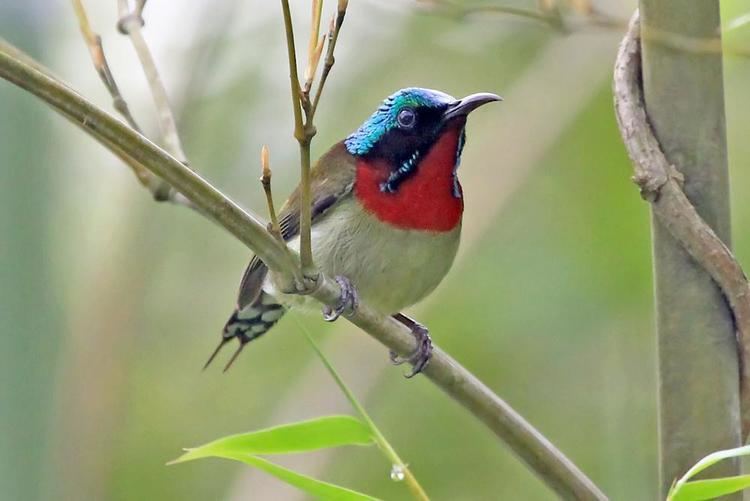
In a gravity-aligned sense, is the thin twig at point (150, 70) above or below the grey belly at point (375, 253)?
above

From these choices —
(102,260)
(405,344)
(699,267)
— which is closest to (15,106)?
(102,260)

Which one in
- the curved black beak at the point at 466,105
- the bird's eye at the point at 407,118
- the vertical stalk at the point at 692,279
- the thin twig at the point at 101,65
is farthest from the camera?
the bird's eye at the point at 407,118

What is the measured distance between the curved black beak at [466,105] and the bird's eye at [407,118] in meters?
0.09

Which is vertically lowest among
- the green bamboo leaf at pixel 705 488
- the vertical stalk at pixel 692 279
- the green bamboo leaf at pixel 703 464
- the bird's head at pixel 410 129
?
the green bamboo leaf at pixel 705 488

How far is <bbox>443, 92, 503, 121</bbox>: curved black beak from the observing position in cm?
249

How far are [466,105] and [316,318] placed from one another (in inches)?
70.4

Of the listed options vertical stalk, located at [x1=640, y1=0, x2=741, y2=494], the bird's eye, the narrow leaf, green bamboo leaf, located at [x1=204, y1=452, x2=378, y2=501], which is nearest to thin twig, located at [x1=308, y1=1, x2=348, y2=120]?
vertical stalk, located at [x1=640, y1=0, x2=741, y2=494]

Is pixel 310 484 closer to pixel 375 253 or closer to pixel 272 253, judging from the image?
pixel 272 253

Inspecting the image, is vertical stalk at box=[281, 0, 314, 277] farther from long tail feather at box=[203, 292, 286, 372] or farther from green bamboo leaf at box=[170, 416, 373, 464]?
long tail feather at box=[203, 292, 286, 372]

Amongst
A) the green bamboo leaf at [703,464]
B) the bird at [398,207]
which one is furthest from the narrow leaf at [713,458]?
the bird at [398,207]

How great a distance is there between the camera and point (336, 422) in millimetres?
1694

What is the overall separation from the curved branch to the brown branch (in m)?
0.30

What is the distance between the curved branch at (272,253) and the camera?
1.22m

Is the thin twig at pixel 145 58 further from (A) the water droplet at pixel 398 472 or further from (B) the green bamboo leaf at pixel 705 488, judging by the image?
(B) the green bamboo leaf at pixel 705 488
